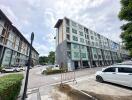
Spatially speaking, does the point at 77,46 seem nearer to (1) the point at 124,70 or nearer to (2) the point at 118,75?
(2) the point at 118,75

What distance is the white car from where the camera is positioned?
8828 millimetres

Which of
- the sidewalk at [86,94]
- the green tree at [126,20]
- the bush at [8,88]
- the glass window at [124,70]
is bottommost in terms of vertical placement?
the sidewalk at [86,94]

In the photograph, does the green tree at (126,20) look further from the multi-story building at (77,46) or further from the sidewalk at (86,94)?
the multi-story building at (77,46)

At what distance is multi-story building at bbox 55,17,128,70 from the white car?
2653 cm

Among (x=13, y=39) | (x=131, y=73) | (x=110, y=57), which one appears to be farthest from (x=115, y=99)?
(x=110, y=57)

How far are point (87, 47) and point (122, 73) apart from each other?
1626 inches

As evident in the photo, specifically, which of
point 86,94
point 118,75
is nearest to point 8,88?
point 86,94

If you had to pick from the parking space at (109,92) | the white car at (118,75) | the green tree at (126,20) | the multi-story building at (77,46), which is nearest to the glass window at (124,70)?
the white car at (118,75)

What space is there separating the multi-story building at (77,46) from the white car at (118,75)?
26.5 m

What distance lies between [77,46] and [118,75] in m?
35.0

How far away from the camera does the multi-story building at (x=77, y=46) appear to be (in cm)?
4097

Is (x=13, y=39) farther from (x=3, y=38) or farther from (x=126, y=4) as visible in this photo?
(x=126, y=4)

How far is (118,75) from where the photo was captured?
9641 millimetres

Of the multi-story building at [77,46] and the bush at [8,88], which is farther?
the multi-story building at [77,46]
